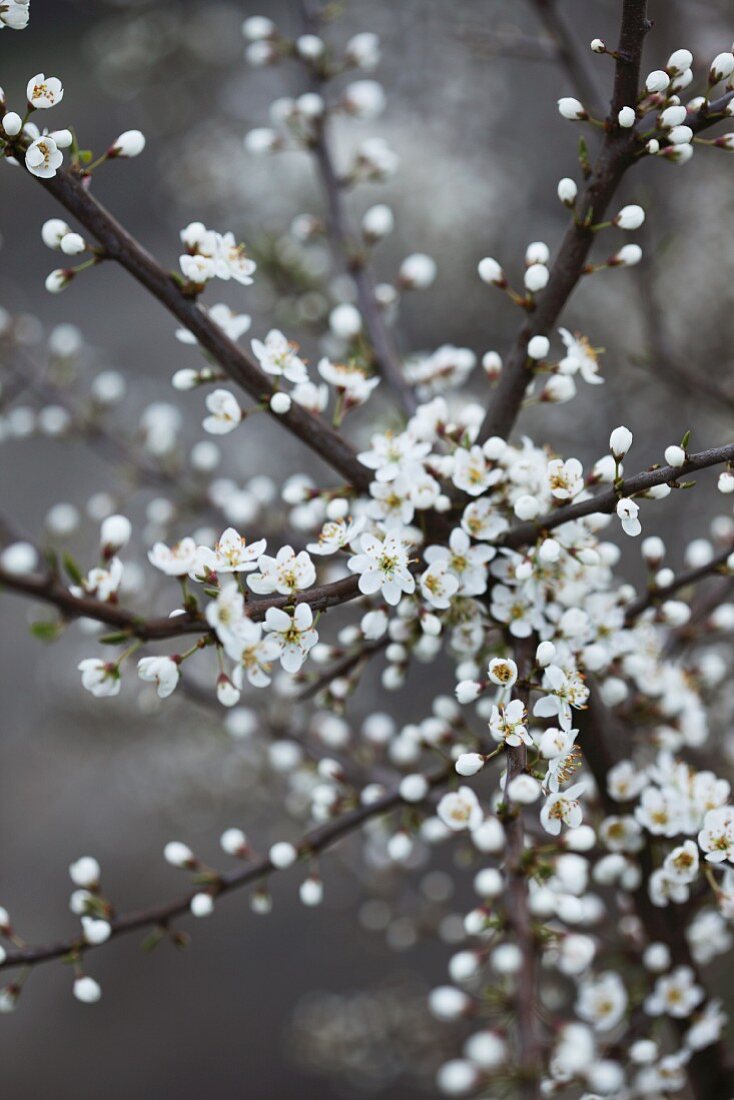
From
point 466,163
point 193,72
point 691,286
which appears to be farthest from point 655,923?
point 193,72

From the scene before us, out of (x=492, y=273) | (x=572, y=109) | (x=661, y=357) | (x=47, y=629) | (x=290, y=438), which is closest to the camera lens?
(x=47, y=629)

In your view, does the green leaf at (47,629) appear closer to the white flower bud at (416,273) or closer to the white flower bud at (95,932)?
the white flower bud at (95,932)

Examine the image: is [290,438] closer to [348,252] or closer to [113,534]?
[348,252]

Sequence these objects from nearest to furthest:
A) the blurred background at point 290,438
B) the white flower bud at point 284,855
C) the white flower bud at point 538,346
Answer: the white flower bud at point 538,346 < the white flower bud at point 284,855 < the blurred background at point 290,438

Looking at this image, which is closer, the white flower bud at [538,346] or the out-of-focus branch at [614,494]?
the out-of-focus branch at [614,494]

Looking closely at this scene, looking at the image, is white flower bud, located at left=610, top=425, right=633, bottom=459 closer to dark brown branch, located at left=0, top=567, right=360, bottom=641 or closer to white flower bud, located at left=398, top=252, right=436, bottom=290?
dark brown branch, located at left=0, top=567, right=360, bottom=641

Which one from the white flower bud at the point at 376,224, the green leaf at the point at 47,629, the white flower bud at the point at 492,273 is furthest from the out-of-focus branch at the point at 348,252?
the green leaf at the point at 47,629

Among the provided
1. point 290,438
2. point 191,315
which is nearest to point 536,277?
point 191,315

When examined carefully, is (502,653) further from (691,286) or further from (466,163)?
(466,163)
